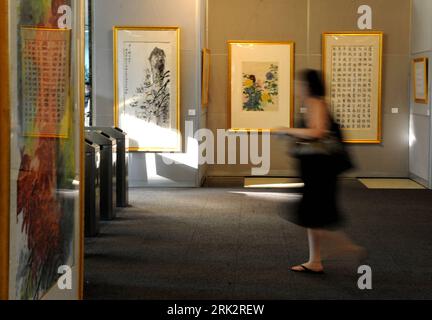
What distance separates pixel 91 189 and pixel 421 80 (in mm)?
7278

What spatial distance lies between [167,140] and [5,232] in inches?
379

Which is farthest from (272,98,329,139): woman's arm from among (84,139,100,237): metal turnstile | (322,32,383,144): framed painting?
(322,32,383,144): framed painting

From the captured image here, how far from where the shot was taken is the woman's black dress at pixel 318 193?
23.3 feet

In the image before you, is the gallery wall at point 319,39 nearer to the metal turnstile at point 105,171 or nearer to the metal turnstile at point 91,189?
the metal turnstile at point 105,171

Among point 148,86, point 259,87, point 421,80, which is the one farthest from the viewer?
point 259,87

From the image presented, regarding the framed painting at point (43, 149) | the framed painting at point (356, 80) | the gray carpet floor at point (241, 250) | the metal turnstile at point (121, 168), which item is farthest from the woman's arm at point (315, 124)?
the framed painting at point (356, 80)

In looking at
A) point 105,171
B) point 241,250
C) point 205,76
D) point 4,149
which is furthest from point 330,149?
point 205,76

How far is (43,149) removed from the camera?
448cm

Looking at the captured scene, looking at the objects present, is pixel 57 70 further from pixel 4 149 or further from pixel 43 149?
pixel 4 149

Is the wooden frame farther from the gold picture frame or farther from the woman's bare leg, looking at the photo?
the woman's bare leg

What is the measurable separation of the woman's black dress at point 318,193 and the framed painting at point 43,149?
228 centimetres
